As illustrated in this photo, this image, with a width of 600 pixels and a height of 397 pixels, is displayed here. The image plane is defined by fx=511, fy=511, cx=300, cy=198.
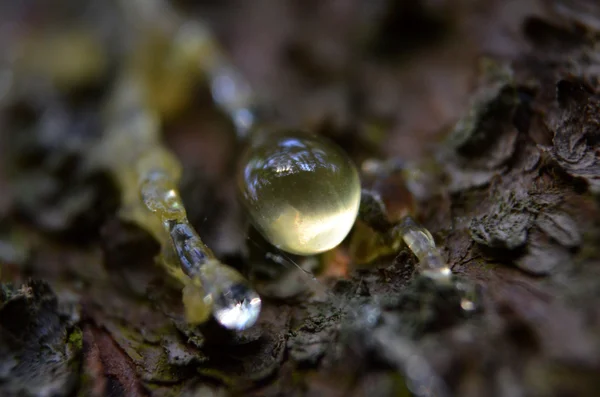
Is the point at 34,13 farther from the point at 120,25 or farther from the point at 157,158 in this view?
the point at 157,158

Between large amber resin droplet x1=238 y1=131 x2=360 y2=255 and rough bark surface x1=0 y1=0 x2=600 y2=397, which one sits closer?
rough bark surface x1=0 y1=0 x2=600 y2=397

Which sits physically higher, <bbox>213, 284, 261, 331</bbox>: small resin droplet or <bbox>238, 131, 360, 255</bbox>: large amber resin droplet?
<bbox>238, 131, 360, 255</bbox>: large amber resin droplet

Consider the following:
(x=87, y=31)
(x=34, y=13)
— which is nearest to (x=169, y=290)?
(x=87, y=31)

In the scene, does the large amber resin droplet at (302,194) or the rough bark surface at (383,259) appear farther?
the large amber resin droplet at (302,194)

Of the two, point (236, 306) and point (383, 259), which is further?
point (383, 259)
